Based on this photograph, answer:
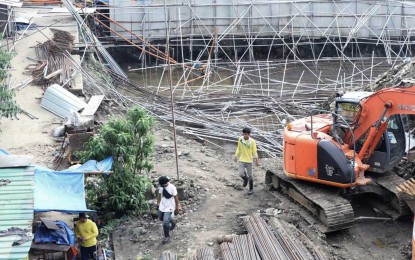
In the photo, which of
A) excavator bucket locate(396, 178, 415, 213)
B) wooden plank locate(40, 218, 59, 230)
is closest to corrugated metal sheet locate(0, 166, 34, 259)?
wooden plank locate(40, 218, 59, 230)

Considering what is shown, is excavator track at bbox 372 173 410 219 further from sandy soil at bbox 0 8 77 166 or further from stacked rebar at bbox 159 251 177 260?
sandy soil at bbox 0 8 77 166

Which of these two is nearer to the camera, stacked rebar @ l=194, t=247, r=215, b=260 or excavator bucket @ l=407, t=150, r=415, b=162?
stacked rebar @ l=194, t=247, r=215, b=260

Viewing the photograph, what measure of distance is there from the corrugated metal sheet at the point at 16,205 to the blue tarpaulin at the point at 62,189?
0.94 ft

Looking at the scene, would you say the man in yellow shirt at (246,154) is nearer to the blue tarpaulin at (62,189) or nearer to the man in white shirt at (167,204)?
the man in white shirt at (167,204)

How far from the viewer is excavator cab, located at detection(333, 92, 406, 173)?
1471cm

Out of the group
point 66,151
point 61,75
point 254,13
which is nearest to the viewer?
point 66,151

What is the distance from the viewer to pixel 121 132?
14547 millimetres

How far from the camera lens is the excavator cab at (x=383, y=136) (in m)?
14.7

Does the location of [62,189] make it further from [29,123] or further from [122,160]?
[29,123]

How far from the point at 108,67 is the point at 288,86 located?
686 centimetres

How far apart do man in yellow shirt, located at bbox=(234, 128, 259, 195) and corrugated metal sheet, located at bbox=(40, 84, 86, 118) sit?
6665 mm

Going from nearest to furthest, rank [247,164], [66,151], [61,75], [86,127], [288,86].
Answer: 1. [247,164]
2. [66,151]
3. [86,127]
4. [61,75]
5. [288,86]

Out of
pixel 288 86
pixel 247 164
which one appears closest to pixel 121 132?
pixel 247 164

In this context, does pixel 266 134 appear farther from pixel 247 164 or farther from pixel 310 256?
pixel 310 256
